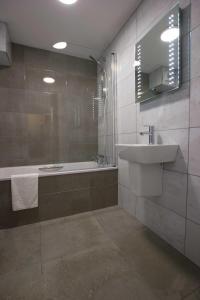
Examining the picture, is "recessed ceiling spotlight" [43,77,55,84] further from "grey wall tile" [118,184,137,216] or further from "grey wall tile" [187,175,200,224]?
"grey wall tile" [187,175,200,224]

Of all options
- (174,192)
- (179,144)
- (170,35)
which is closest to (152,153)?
(179,144)

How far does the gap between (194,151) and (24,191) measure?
69.8 inches

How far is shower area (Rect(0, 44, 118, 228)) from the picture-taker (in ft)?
7.26

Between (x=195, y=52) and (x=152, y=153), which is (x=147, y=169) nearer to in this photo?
(x=152, y=153)

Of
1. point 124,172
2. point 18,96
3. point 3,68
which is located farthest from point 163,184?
point 3,68

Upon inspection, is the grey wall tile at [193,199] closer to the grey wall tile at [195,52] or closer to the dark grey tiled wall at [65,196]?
the grey wall tile at [195,52]

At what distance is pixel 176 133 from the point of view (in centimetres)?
140

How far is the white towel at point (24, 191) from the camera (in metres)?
1.78

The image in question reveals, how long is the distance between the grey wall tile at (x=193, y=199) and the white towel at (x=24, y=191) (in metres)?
1.60

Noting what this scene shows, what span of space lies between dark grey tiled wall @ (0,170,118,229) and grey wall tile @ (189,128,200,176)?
3.99 feet

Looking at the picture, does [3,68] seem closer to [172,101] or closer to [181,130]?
[172,101]

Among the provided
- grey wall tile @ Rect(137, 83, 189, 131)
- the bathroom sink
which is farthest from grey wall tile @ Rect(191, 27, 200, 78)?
the bathroom sink

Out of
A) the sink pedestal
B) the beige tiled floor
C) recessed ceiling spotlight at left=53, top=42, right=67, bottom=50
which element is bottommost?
the beige tiled floor

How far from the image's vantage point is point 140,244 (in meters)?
1.53
